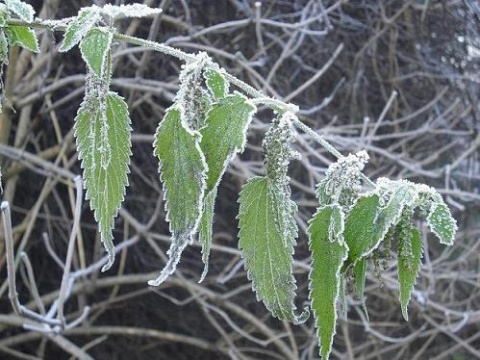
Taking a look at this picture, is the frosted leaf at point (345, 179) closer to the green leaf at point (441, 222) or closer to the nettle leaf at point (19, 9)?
the green leaf at point (441, 222)

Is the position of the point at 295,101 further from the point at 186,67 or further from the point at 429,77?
the point at 186,67

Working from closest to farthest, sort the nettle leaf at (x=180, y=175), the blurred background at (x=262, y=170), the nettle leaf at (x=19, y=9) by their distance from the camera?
the nettle leaf at (x=180, y=175)
the nettle leaf at (x=19, y=9)
the blurred background at (x=262, y=170)

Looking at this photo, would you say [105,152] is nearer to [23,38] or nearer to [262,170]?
[23,38]

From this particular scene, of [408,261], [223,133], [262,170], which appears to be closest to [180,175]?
[223,133]

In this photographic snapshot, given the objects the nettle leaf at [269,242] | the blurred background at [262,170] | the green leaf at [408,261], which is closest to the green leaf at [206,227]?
the nettle leaf at [269,242]

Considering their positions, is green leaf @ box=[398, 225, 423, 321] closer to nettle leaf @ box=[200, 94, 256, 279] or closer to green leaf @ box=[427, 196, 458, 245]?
green leaf @ box=[427, 196, 458, 245]

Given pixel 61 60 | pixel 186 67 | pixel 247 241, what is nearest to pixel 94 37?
pixel 186 67

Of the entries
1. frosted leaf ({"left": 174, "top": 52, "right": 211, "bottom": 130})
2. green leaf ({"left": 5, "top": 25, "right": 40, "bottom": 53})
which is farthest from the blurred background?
frosted leaf ({"left": 174, "top": 52, "right": 211, "bottom": 130})

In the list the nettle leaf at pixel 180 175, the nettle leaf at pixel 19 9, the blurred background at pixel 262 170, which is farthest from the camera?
the blurred background at pixel 262 170
